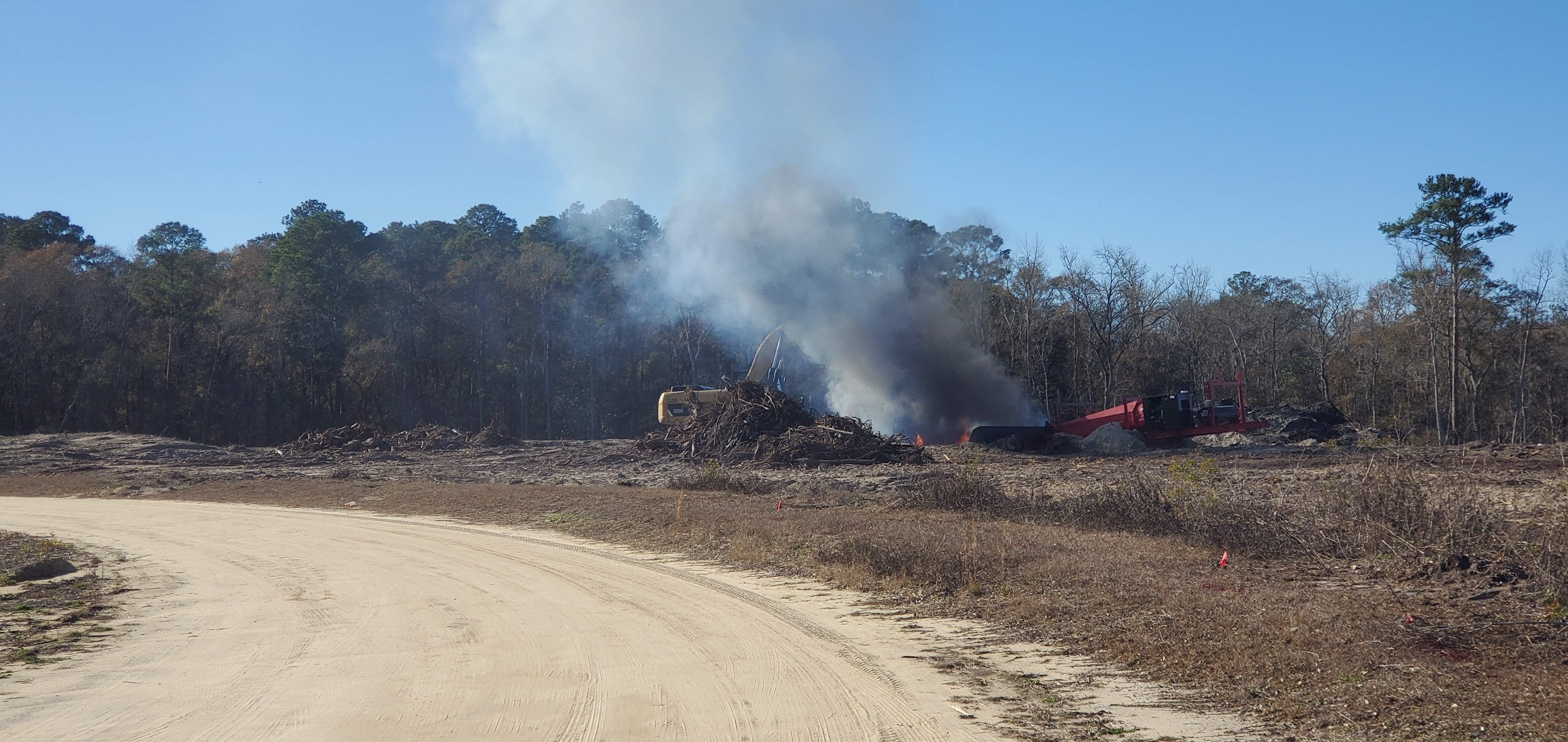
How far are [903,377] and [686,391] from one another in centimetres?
824

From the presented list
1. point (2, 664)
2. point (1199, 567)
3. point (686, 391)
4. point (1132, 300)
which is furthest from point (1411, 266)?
point (2, 664)

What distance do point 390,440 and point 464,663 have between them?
3905 cm

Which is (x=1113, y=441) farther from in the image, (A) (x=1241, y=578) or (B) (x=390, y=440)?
(B) (x=390, y=440)

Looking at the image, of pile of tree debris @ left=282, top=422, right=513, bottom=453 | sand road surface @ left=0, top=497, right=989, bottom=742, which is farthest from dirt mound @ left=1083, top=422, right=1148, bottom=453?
pile of tree debris @ left=282, top=422, right=513, bottom=453

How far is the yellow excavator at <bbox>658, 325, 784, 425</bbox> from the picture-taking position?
38.8 meters

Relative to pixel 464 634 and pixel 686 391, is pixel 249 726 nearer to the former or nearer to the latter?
pixel 464 634

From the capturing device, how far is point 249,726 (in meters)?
6.75

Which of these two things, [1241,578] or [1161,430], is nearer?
[1241,578]

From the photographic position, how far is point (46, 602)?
12.2 meters

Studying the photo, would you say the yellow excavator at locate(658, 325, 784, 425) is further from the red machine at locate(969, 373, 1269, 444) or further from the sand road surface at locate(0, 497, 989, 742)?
the sand road surface at locate(0, 497, 989, 742)

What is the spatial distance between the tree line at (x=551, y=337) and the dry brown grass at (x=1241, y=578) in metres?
25.9

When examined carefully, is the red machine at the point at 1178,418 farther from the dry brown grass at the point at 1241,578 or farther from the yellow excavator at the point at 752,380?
the dry brown grass at the point at 1241,578

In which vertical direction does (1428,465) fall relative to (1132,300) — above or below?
below

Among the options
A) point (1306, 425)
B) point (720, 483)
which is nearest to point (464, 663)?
point (720, 483)
